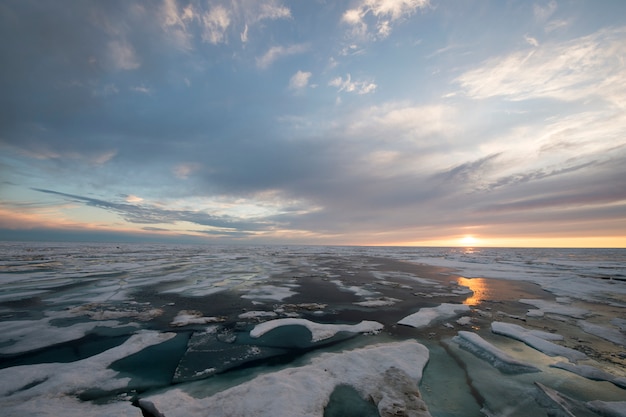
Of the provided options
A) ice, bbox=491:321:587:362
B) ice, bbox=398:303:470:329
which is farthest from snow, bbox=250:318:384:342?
ice, bbox=491:321:587:362

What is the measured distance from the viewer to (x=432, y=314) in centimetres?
873

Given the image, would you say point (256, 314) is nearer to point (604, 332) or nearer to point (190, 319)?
point (190, 319)

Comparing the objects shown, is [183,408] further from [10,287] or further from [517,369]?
[10,287]

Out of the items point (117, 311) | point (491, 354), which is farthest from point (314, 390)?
point (117, 311)

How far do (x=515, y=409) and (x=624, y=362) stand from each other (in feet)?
12.4

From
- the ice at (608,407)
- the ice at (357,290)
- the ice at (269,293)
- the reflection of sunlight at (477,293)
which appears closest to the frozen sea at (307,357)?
the ice at (608,407)

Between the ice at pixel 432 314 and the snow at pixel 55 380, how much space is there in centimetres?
712

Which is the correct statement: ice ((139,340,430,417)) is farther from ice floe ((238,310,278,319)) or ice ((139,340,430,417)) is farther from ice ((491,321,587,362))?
ice floe ((238,310,278,319))

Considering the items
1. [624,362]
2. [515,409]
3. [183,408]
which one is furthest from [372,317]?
[183,408]

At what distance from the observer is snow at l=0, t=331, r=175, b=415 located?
3.91 meters

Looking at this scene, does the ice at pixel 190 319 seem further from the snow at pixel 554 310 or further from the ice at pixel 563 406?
the snow at pixel 554 310

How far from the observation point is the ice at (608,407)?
3742mm

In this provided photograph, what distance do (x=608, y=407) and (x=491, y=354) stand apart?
6.22ft

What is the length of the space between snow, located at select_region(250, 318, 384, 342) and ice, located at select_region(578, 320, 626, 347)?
560 centimetres
